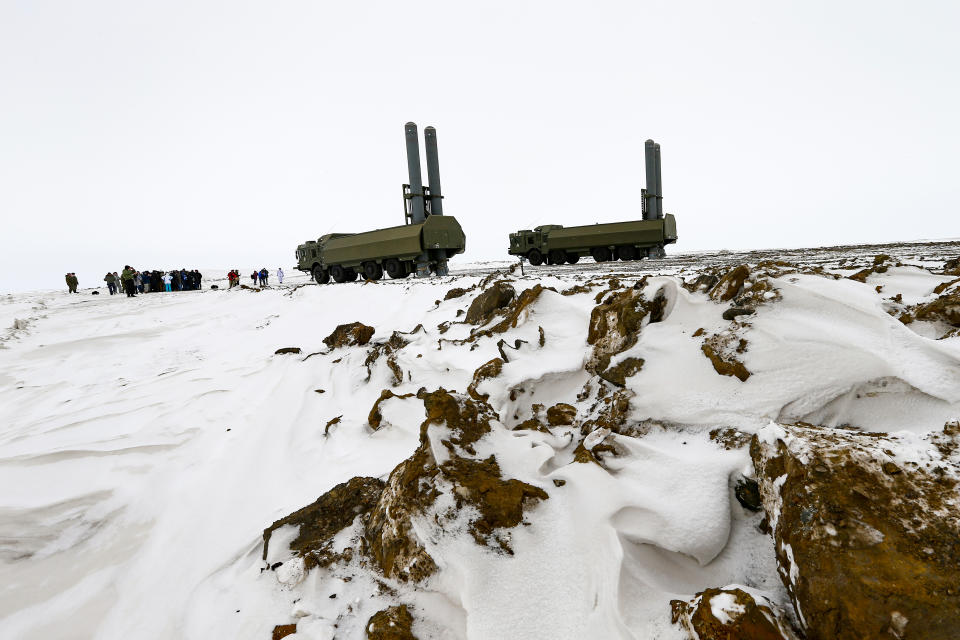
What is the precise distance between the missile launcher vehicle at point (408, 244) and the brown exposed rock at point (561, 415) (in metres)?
12.7

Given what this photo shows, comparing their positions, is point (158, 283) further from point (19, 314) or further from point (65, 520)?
point (65, 520)

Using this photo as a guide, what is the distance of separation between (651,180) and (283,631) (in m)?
22.8

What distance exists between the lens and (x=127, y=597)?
2.26 metres

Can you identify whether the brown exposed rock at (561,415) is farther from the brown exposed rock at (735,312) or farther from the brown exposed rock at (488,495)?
the brown exposed rock at (735,312)

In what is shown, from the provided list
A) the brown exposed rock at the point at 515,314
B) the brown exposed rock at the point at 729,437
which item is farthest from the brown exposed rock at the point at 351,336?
the brown exposed rock at the point at 729,437

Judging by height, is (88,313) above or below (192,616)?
above

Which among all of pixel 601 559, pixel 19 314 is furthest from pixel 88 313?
pixel 601 559

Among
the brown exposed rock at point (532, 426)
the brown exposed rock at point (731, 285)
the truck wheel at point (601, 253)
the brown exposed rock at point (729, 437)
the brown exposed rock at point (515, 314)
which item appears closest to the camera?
the brown exposed rock at point (729, 437)

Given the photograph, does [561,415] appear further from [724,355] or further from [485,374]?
[724,355]

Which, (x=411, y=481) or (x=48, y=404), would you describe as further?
(x=48, y=404)

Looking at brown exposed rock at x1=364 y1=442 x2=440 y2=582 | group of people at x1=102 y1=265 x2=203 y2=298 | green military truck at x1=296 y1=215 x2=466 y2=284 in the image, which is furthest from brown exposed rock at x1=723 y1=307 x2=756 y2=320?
group of people at x1=102 y1=265 x2=203 y2=298

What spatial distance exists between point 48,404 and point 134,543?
410 centimetres

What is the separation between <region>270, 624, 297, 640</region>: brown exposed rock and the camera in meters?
1.76

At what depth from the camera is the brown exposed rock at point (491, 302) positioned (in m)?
5.62
